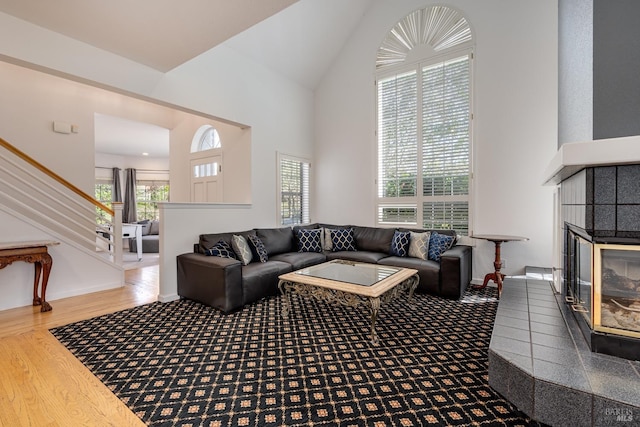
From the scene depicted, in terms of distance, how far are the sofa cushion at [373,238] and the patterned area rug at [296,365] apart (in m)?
1.45

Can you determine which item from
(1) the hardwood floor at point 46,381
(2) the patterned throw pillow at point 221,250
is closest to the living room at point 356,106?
(2) the patterned throw pillow at point 221,250

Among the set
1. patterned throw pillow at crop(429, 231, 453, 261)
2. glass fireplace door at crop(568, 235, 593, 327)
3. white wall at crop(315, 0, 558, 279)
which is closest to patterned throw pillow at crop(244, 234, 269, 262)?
patterned throw pillow at crop(429, 231, 453, 261)

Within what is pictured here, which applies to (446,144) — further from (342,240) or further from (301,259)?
(301,259)

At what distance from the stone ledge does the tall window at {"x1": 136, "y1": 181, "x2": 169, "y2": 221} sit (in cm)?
1031

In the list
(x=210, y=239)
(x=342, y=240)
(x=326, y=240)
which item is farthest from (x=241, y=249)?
(x=342, y=240)

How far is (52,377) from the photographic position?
1966 mm

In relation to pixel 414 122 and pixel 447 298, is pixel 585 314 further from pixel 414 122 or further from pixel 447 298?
pixel 414 122

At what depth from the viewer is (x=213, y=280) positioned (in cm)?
315

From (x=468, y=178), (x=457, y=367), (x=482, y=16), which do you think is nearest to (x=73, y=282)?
(x=457, y=367)

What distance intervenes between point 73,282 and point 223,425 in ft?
11.4

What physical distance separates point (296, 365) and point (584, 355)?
1.70 m

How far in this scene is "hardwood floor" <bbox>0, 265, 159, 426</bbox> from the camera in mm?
1599

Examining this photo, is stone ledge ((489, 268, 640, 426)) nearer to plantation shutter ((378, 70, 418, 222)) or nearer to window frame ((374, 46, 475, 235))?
window frame ((374, 46, 475, 235))

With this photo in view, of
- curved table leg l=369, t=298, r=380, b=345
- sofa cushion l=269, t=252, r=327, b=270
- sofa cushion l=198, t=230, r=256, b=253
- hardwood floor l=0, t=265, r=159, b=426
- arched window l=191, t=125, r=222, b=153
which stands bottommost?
hardwood floor l=0, t=265, r=159, b=426
